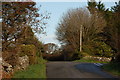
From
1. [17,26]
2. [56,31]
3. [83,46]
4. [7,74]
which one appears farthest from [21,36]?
[56,31]

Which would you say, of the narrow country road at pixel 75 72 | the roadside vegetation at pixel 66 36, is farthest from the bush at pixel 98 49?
the narrow country road at pixel 75 72

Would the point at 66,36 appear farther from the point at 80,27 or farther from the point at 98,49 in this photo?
the point at 98,49

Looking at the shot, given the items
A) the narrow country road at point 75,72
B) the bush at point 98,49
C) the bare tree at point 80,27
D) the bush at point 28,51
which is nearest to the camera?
the narrow country road at point 75,72

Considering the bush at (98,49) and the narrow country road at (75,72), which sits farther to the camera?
the bush at (98,49)

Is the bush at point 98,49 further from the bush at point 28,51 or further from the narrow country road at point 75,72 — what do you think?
the bush at point 28,51

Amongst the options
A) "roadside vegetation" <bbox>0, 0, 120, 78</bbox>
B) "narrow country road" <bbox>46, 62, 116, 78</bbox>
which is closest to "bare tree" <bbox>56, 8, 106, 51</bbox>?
"roadside vegetation" <bbox>0, 0, 120, 78</bbox>

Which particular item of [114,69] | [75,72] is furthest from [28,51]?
[114,69]

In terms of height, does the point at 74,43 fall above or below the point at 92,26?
below

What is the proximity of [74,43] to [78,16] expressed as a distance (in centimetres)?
512

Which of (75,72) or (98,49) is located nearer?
(75,72)

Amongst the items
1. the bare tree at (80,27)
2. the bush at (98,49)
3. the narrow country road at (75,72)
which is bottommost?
the narrow country road at (75,72)

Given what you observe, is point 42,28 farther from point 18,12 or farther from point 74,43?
point 74,43

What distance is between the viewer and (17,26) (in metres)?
19.8

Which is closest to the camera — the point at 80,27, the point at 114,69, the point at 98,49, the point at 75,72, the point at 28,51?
the point at 75,72
